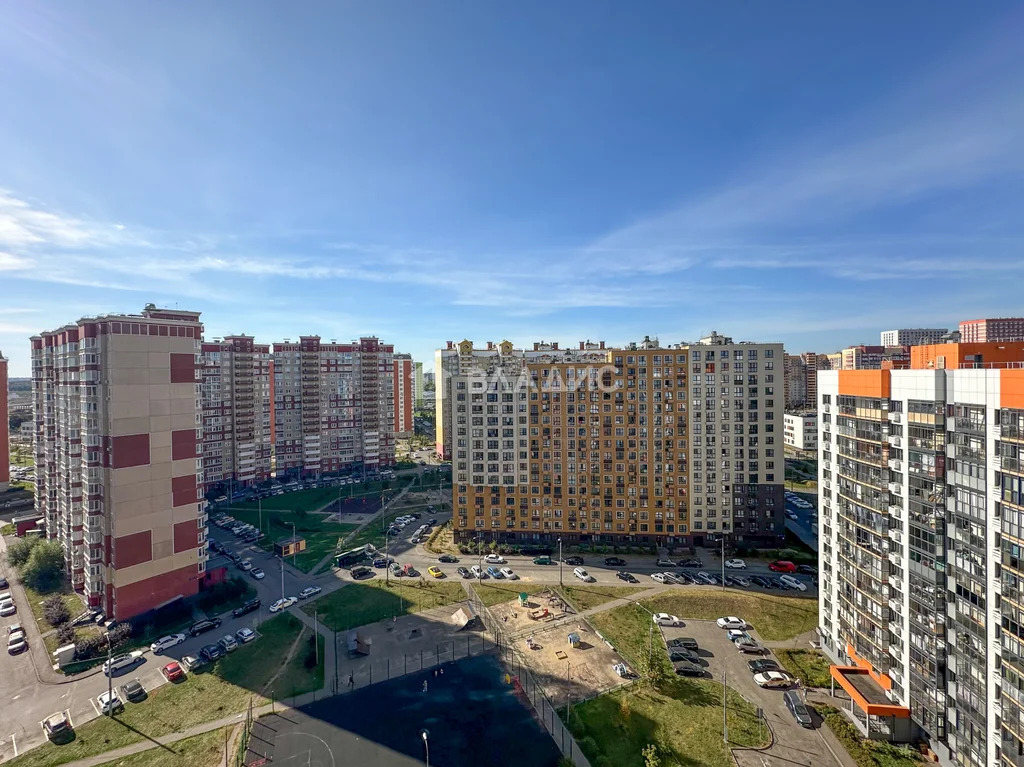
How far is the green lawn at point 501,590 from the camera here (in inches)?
2315

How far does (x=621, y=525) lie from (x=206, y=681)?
52962 mm

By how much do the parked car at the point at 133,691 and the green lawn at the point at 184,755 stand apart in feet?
24.1

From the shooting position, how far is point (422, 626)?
52.6m

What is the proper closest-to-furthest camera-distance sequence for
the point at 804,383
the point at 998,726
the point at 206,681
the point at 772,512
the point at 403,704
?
the point at 998,726 → the point at 403,704 → the point at 206,681 → the point at 772,512 → the point at 804,383

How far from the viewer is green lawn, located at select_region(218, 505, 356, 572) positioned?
73.6m

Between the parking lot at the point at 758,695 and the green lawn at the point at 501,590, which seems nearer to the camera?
the parking lot at the point at 758,695

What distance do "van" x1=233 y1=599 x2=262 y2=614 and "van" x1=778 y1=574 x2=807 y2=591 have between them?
63.1 m

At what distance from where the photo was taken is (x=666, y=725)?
37.7 m

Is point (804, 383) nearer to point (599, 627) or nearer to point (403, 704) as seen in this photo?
point (599, 627)

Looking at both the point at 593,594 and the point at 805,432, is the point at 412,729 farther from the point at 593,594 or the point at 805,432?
the point at 805,432

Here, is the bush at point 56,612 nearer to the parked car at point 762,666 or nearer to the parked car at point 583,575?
the parked car at point 583,575

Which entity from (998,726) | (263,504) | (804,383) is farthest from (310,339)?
(804,383)

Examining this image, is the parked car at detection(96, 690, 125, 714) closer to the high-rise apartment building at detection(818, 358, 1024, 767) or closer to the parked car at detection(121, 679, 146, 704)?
the parked car at detection(121, 679, 146, 704)

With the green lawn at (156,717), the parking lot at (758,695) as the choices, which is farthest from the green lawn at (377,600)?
the parking lot at (758,695)
